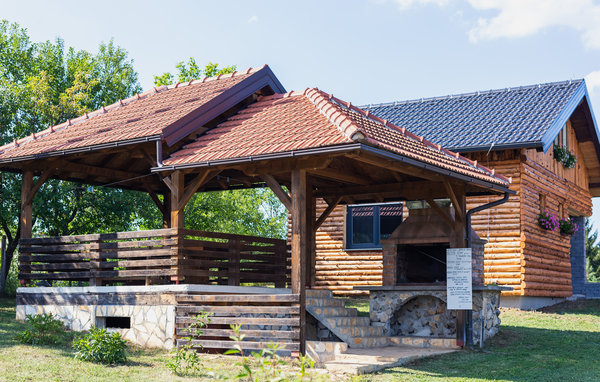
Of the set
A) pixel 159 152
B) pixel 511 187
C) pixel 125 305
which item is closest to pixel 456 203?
pixel 159 152

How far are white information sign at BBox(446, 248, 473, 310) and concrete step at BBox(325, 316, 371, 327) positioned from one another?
5.48 feet

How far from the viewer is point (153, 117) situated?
1406 centimetres

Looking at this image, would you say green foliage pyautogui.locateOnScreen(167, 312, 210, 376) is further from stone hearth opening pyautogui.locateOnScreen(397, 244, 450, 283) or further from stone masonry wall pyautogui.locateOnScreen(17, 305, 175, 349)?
stone hearth opening pyautogui.locateOnScreen(397, 244, 450, 283)

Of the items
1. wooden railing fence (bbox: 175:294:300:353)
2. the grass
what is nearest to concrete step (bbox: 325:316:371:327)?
wooden railing fence (bbox: 175:294:300:353)

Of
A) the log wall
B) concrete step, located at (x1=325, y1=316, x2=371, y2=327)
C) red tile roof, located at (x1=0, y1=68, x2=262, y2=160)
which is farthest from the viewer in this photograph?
the log wall

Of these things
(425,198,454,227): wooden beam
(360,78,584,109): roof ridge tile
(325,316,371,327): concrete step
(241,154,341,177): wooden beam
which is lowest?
(325,316,371,327): concrete step

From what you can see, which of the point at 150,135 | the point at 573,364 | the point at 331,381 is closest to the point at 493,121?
the point at 573,364

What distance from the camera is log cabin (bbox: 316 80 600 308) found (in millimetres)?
18641

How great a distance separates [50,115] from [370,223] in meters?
10.2

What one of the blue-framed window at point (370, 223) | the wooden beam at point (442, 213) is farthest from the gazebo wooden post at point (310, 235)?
the blue-framed window at point (370, 223)

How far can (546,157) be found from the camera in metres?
21.2

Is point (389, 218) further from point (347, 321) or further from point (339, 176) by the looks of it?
point (347, 321)

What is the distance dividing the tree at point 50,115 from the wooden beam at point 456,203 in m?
10.5

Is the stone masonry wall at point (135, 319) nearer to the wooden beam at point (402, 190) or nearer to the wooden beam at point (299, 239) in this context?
the wooden beam at point (299, 239)
